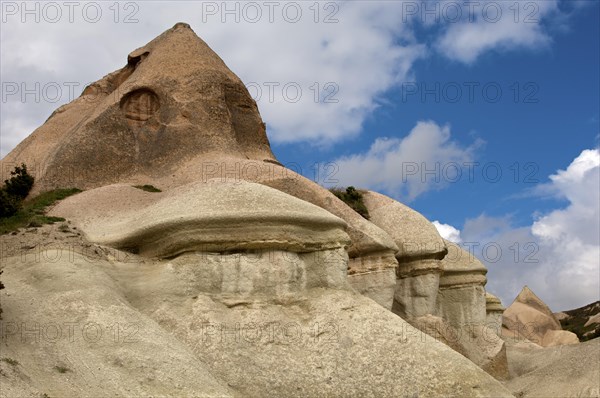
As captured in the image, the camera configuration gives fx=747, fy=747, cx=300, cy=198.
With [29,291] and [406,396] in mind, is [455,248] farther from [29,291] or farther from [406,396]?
[29,291]

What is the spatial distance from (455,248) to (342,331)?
18.1m

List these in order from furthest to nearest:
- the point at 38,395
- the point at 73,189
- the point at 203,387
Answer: the point at 73,189, the point at 203,387, the point at 38,395

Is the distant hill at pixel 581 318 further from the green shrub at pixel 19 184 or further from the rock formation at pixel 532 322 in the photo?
the green shrub at pixel 19 184

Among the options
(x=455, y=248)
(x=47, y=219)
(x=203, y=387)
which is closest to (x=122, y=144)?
(x=47, y=219)

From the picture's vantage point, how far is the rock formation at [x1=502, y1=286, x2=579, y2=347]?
152 ft

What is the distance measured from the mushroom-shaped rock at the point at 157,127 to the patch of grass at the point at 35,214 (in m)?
0.73

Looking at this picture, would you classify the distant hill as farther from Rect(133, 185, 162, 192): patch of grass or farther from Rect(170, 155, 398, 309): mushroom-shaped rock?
Rect(133, 185, 162, 192): patch of grass

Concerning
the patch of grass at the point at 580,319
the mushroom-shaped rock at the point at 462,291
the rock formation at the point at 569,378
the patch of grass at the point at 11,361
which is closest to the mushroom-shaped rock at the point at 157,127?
the mushroom-shaped rock at the point at 462,291

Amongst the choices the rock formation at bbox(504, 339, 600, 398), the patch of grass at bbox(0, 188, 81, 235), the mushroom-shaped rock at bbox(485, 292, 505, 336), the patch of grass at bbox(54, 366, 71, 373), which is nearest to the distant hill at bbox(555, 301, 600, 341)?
the mushroom-shaped rock at bbox(485, 292, 505, 336)

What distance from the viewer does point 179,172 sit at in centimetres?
2358

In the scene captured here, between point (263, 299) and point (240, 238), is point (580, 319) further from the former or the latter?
point (240, 238)

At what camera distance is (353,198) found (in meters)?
28.8

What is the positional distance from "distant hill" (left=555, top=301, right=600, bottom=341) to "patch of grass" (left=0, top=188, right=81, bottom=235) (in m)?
44.7

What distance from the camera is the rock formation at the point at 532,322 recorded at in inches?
1828
